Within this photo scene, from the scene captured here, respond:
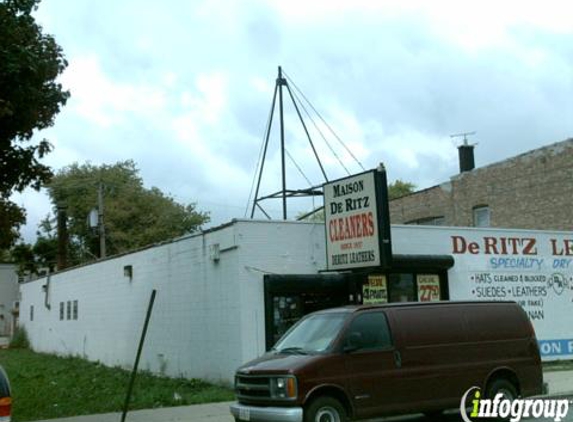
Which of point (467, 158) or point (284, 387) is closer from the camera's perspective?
point (284, 387)

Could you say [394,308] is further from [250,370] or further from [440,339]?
[250,370]

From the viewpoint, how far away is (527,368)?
11.8 meters

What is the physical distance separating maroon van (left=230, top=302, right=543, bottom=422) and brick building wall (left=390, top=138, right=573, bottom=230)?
1616 cm

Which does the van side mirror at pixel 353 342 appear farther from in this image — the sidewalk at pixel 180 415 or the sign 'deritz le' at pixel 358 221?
the sign 'deritz le' at pixel 358 221

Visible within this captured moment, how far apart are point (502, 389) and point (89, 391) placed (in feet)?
33.6

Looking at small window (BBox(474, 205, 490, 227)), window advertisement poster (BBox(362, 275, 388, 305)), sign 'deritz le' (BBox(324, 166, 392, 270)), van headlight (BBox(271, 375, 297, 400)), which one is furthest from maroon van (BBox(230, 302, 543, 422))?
small window (BBox(474, 205, 490, 227))

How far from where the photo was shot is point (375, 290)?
60.0 ft

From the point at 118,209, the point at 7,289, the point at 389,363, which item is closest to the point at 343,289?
the point at 389,363

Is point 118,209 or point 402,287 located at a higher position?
point 118,209

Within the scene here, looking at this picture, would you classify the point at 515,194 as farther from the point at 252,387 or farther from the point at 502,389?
the point at 252,387

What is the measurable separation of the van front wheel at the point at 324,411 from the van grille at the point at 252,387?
63 centimetres

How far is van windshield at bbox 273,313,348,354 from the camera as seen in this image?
1030cm

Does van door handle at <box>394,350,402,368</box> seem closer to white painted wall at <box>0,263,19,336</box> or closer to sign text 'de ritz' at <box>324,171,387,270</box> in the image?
sign text 'de ritz' at <box>324,171,387,270</box>

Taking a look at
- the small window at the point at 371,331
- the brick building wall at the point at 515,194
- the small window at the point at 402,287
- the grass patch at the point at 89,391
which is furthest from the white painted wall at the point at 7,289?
the small window at the point at 371,331
